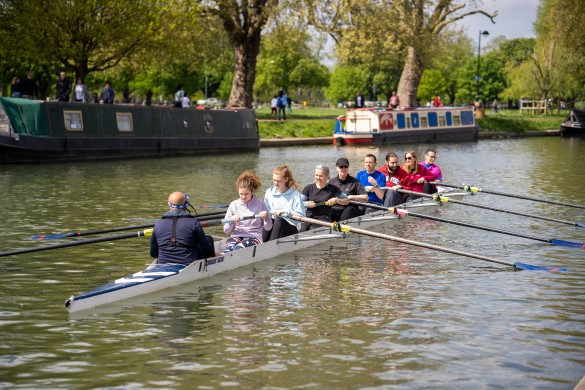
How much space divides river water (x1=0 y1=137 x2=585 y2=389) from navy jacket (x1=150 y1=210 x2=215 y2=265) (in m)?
0.49

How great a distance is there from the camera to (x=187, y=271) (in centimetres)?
1306

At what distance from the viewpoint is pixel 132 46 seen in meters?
45.3

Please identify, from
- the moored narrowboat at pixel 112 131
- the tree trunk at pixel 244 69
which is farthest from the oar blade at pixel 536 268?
the tree trunk at pixel 244 69

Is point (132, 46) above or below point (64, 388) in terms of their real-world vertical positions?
above

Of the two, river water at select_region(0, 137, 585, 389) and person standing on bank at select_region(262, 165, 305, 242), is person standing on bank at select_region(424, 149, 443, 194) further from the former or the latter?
person standing on bank at select_region(262, 165, 305, 242)

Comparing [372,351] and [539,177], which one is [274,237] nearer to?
[372,351]

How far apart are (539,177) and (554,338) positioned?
22291 mm

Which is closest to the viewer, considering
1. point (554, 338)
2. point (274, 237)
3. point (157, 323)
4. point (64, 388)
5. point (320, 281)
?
point (64, 388)

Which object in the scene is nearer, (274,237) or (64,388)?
(64,388)

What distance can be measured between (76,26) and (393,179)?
25975 mm

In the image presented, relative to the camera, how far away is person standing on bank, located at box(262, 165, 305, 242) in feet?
50.0

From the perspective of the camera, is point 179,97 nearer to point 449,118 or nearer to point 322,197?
point 449,118

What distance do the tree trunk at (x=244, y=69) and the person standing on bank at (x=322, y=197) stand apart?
3458 cm

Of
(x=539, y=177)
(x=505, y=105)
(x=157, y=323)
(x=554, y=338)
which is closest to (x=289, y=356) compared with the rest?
(x=157, y=323)
